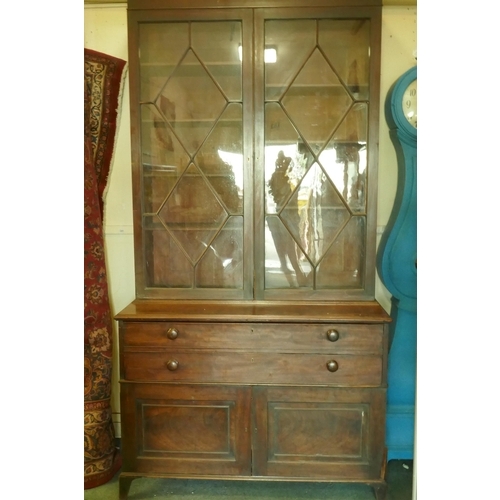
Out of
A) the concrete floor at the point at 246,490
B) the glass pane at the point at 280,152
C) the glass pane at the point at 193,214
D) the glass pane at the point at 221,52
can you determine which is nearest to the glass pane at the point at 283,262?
the glass pane at the point at 280,152


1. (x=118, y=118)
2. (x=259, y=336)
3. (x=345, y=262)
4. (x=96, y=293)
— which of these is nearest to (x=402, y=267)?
(x=345, y=262)

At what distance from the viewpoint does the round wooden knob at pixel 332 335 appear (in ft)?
5.45

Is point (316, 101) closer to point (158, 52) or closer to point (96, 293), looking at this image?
point (158, 52)

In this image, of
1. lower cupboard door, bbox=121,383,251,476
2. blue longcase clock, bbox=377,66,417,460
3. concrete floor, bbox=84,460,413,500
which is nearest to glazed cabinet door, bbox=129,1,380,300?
blue longcase clock, bbox=377,66,417,460

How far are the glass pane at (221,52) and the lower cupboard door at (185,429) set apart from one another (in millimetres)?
1183

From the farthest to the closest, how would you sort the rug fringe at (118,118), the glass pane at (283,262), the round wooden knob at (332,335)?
the rug fringe at (118,118) → the glass pane at (283,262) → the round wooden knob at (332,335)

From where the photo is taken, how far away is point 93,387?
76.3 inches

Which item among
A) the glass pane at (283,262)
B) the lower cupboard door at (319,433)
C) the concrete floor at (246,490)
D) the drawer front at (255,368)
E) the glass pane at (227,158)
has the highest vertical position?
the glass pane at (227,158)

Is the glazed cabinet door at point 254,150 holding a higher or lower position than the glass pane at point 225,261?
higher

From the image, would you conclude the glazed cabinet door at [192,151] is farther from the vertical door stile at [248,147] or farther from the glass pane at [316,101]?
the glass pane at [316,101]

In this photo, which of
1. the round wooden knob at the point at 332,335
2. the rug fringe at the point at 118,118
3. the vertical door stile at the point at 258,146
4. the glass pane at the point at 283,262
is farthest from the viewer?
the rug fringe at the point at 118,118

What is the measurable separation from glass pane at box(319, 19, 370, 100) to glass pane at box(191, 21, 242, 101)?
1.15 ft

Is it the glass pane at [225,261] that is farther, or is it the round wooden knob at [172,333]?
the glass pane at [225,261]
